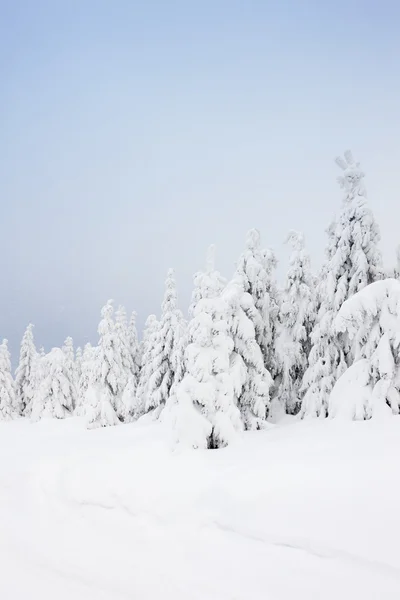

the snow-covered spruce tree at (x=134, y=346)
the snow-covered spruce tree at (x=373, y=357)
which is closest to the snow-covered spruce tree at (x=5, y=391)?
the snow-covered spruce tree at (x=134, y=346)

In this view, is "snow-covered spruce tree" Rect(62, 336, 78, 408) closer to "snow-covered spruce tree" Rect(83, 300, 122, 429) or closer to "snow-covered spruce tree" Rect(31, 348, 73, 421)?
"snow-covered spruce tree" Rect(31, 348, 73, 421)

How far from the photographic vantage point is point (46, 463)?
464 inches

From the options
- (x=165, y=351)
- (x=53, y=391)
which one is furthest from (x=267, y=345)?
(x=53, y=391)

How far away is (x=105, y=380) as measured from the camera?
1303 inches

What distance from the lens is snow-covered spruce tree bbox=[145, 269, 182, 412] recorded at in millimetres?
27125

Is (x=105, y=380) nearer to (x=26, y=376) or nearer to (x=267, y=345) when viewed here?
(x=267, y=345)

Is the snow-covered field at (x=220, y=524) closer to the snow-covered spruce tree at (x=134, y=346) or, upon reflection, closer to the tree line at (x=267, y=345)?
the tree line at (x=267, y=345)

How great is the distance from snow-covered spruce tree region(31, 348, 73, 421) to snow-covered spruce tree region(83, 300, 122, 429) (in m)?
11.9

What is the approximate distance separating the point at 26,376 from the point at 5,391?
5845 millimetres

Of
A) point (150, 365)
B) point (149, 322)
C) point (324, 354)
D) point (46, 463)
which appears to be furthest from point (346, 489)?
point (149, 322)

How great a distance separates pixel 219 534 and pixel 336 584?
89.9 inches

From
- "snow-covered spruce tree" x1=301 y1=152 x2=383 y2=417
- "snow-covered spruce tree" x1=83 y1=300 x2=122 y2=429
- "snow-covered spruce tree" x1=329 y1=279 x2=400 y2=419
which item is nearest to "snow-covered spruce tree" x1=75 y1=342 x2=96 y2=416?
"snow-covered spruce tree" x1=83 y1=300 x2=122 y2=429

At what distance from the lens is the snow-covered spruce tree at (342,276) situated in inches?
767

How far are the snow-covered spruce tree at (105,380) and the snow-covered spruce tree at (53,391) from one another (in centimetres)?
1188
